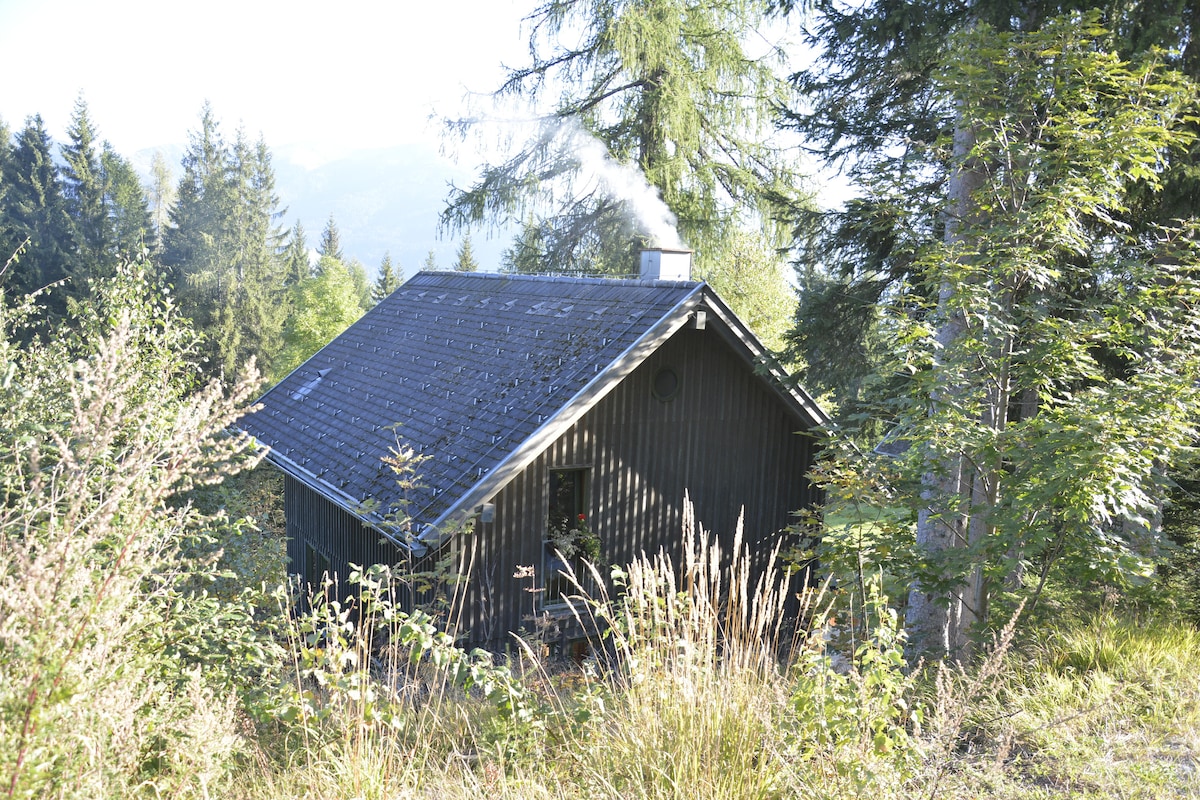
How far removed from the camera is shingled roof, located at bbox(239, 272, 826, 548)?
9070 millimetres

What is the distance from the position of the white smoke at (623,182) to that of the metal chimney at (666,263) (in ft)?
24.0

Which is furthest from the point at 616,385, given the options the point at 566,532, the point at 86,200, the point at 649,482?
the point at 86,200

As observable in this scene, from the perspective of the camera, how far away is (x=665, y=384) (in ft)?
34.8

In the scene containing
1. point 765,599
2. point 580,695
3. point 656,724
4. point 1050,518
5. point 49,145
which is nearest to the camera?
point 656,724

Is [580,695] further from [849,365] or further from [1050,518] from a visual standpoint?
[849,365]

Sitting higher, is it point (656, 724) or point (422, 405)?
point (422, 405)

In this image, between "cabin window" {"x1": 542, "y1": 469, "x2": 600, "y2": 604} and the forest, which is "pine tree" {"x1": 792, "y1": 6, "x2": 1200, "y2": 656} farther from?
"cabin window" {"x1": 542, "y1": 469, "x2": 600, "y2": 604}

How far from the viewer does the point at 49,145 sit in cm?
3653

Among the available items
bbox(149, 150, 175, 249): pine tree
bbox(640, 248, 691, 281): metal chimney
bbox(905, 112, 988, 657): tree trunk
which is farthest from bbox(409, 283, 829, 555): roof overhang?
bbox(149, 150, 175, 249): pine tree

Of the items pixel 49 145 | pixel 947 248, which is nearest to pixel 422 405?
pixel 947 248

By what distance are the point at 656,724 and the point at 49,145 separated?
141 ft

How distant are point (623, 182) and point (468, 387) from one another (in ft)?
33.9

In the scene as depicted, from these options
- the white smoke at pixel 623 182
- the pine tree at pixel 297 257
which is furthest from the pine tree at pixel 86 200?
the white smoke at pixel 623 182

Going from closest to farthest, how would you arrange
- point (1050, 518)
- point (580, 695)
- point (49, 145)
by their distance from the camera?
point (580, 695) → point (1050, 518) → point (49, 145)
